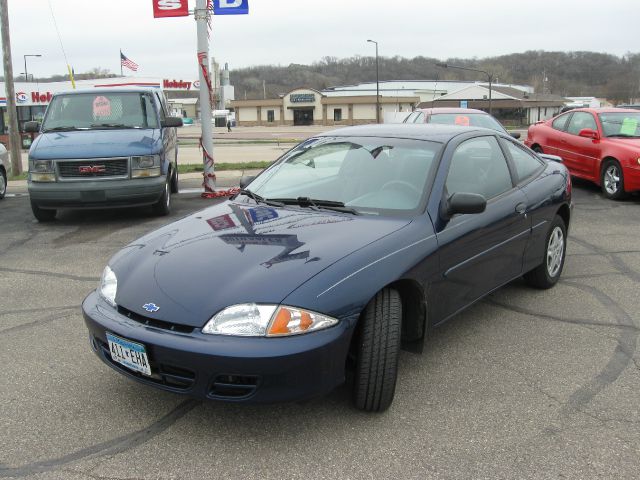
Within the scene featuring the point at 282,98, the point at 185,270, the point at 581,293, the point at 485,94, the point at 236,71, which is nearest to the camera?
the point at 185,270

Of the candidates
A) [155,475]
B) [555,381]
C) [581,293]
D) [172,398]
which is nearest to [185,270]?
[172,398]

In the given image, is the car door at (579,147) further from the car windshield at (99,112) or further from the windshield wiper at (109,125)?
the windshield wiper at (109,125)

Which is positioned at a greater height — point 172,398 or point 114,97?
point 114,97

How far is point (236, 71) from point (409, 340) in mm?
156114

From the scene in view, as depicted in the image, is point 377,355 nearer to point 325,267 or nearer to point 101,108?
point 325,267

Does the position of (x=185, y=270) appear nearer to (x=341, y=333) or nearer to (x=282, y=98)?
(x=341, y=333)

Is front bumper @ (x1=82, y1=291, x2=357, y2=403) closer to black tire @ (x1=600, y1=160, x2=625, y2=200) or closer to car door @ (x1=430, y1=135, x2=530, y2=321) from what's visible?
car door @ (x1=430, y1=135, x2=530, y2=321)

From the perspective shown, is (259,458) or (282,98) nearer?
(259,458)

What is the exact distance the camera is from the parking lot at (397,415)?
9.00 ft

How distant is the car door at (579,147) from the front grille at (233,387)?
355 inches

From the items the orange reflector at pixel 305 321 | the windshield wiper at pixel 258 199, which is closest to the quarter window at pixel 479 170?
the windshield wiper at pixel 258 199

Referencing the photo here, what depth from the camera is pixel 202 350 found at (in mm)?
2721

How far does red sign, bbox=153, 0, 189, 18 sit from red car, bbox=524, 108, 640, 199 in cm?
698

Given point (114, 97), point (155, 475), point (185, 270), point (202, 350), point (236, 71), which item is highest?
point (236, 71)
